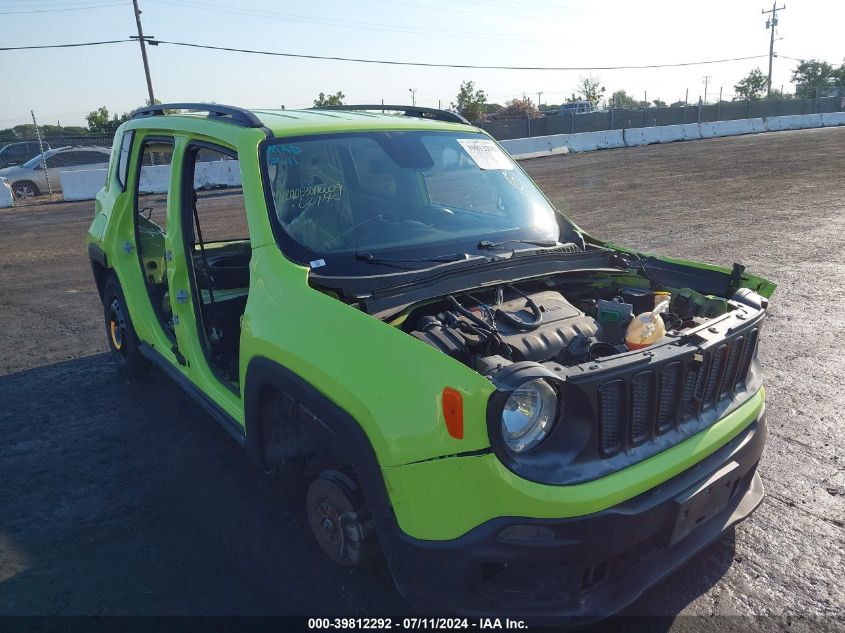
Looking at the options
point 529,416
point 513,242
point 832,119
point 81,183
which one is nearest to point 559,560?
point 529,416

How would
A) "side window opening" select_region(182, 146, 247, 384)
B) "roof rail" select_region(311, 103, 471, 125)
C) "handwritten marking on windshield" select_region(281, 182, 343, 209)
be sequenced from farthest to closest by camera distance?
"roof rail" select_region(311, 103, 471, 125) → "side window opening" select_region(182, 146, 247, 384) → "handwritten marking on windshield" select_region(281, 182, 343, 209)

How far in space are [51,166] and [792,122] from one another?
1533 inches

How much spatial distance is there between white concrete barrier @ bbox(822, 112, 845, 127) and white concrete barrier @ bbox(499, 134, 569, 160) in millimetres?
22474

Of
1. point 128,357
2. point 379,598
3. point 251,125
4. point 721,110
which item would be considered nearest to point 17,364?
point 128,357

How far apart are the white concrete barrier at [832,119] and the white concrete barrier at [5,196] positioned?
4315cm

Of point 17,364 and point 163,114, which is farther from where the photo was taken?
point 17,364

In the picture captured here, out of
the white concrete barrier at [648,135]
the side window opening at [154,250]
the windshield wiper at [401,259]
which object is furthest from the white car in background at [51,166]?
the windshield wiper at [401,259]

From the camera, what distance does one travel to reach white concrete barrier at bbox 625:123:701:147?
3021cm

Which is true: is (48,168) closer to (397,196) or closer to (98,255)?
(98,255)

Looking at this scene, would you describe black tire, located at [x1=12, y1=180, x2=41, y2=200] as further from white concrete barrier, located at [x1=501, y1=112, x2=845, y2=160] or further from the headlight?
the headlight

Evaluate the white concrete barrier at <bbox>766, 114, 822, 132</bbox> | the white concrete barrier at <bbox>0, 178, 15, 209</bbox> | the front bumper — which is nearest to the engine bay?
the front bumper

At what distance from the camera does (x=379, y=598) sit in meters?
2.68

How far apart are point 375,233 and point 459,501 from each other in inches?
63.0

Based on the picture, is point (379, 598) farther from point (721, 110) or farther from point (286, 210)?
point (721, 110)
